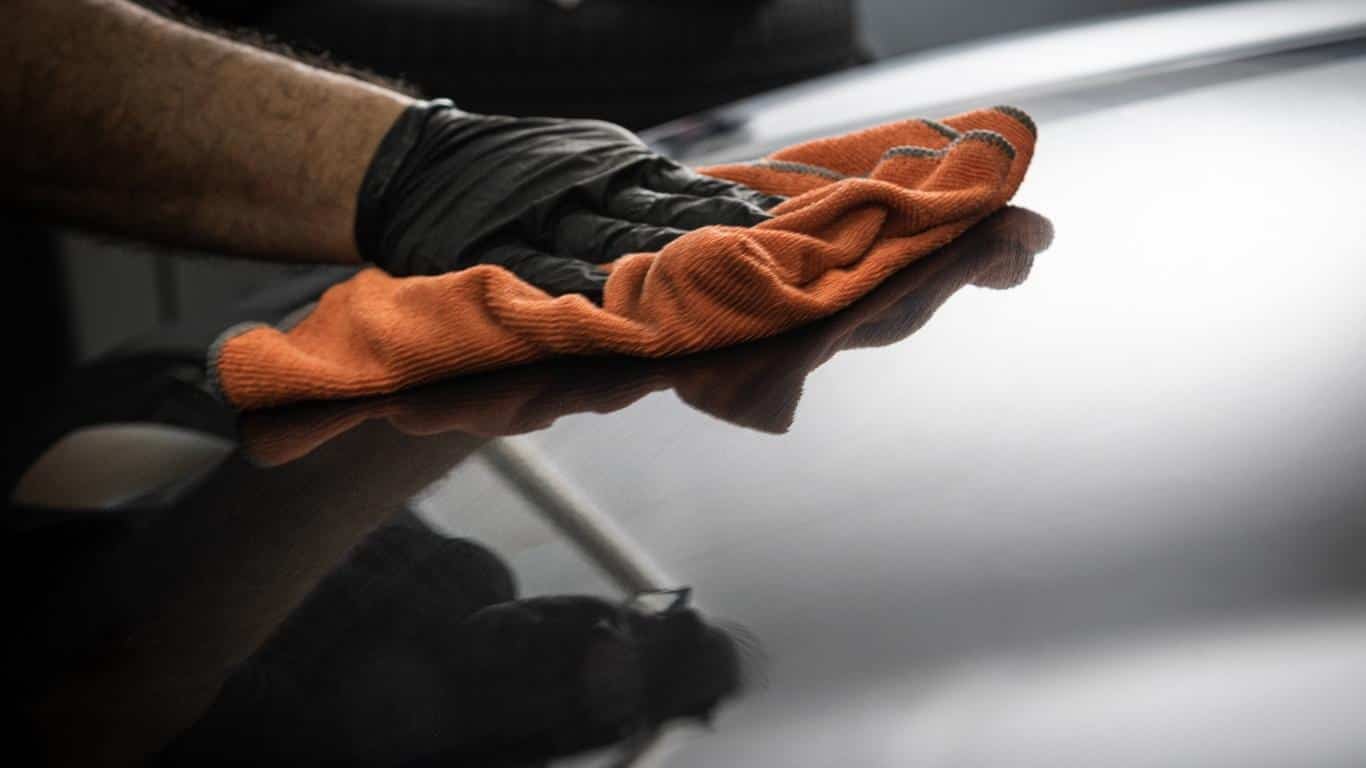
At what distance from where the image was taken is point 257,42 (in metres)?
1.06

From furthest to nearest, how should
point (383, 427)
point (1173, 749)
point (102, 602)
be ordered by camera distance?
point (383, 427) < point (102, 602) < point (1173, 749)

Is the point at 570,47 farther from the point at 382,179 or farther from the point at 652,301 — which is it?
the point at 652,301

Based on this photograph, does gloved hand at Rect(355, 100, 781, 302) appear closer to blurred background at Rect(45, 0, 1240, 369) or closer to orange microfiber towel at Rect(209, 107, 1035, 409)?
orange microfiber towel at Rect(209, 107, 1035, 409)

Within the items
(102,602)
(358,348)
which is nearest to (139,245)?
(358,348)

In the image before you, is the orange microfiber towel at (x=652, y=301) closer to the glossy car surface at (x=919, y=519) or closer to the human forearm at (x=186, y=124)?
the glossy car surface at (x=919, y=519)

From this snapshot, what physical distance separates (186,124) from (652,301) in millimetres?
456

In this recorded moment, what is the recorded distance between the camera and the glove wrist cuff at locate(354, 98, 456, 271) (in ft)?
2.97

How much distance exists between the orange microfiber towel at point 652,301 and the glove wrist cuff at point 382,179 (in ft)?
0.31

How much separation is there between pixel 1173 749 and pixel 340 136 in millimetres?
762

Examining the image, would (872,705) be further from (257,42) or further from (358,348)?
(257,42)

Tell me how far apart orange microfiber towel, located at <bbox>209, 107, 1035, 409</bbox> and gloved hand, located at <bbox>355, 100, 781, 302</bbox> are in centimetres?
5

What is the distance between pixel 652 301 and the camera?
69cm

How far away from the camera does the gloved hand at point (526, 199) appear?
812 millimetres

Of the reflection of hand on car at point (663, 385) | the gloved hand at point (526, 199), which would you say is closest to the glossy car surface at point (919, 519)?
the reflection of hand on car at point (663, 385)
